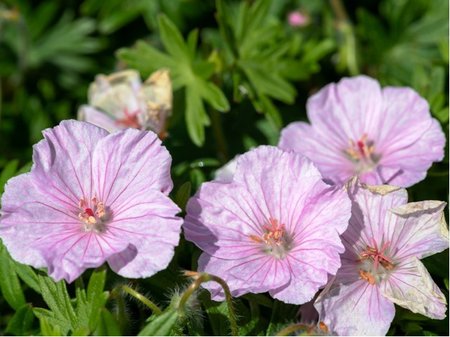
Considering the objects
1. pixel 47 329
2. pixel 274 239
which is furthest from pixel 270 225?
pixel 47 329

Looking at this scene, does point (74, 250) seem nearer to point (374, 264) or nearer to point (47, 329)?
point (47, 329)

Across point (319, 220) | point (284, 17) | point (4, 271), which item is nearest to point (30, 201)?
point (4, 271)

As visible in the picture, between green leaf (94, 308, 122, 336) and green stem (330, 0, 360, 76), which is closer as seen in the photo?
green leaf (94, 308, 122, 336)

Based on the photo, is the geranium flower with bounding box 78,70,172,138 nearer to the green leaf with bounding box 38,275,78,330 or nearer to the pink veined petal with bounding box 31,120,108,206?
the pink veined petal with bounding box 31,120,108,206

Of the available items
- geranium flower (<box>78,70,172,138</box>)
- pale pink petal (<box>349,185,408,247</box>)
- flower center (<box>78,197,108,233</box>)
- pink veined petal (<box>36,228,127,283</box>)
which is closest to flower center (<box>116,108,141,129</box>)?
geranium flower (<box>78,70,172,138</box>)

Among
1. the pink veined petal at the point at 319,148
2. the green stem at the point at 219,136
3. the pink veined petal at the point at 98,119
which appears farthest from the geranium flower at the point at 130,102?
the pink veined petal at the point at 319,148
